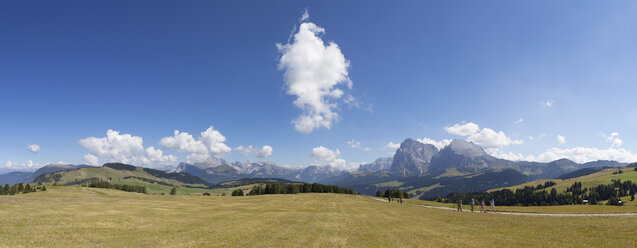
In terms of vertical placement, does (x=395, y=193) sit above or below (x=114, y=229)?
below

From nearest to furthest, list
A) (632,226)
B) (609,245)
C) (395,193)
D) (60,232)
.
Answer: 1. (609,245)
2. (60,232)
3. (632,226)
4. (395,193)

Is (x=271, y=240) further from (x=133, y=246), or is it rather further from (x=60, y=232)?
(x=60, y=232)

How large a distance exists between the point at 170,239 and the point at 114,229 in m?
8.02

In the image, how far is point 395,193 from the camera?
151000mm

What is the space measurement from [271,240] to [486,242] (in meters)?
18.2

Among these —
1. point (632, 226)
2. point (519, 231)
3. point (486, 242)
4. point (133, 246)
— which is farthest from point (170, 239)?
point (632, 226)

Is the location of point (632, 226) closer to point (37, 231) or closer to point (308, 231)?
point (308, 231)

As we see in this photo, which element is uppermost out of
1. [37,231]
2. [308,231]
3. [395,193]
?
[37,231]

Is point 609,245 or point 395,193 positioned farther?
point 395,193

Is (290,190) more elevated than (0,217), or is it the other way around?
(0,217)

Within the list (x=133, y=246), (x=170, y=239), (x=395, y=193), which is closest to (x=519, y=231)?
(x=170, y=239)

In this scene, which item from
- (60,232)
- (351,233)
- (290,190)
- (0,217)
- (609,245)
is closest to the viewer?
(609,245)

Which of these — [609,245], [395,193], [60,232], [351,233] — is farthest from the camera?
[395,193]

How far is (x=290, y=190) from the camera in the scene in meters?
170
